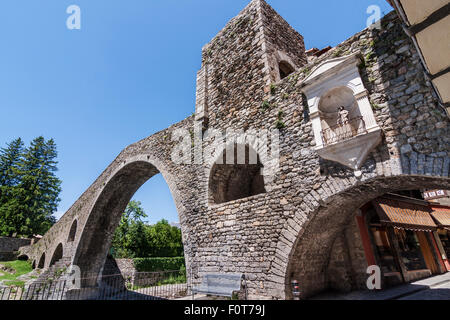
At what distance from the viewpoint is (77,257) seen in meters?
13.2

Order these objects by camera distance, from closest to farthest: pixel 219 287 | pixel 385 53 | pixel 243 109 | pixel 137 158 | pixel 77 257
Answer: pixel 385 53 → pixel 219 287 → pixel 243 109 → pixel 137 158 → pixel 77 257

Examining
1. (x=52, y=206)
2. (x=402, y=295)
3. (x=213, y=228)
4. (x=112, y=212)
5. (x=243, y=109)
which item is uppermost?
(x=52, y=206)

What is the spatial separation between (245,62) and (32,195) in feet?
98.8

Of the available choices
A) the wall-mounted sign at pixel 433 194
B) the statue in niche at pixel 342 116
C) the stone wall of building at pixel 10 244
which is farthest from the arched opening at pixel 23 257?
the wall-mounted sign at pixel 433 194

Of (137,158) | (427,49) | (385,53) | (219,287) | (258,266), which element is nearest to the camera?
(427,49)

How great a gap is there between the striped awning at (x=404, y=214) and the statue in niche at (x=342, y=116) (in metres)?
3.95

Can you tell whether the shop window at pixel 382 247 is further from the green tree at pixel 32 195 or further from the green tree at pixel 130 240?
the green tree at pixel 32 195

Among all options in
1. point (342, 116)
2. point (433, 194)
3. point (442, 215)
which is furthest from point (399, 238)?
point (342, 116)

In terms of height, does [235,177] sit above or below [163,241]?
above

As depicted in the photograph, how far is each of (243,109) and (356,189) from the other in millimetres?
3662

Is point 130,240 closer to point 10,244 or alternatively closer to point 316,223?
point 10,244

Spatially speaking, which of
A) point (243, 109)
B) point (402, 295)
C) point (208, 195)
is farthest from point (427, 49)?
point (402, 295)

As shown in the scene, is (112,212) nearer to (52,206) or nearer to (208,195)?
(208,195)

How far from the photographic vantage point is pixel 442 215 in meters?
9.94
